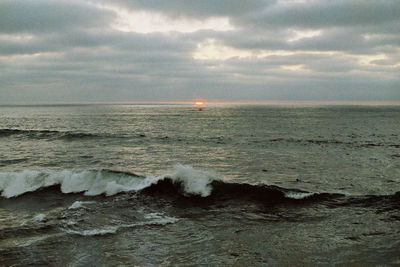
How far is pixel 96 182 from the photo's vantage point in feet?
50.3

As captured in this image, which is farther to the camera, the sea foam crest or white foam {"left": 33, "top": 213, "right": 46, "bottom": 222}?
the sea foam crest

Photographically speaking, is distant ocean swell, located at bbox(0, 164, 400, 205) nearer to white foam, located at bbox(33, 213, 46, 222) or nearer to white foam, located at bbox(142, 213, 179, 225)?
white foam, located at bbox(142, 213, 179, 225)

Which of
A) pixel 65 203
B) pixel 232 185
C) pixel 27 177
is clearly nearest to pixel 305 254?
pixel 232 185

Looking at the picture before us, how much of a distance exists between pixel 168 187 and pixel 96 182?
3.80m

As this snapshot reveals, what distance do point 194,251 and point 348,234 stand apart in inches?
191

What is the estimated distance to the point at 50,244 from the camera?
8594mm

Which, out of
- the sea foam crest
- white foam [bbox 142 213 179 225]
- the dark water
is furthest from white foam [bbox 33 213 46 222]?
white foam [bbox 142 213 179 225]

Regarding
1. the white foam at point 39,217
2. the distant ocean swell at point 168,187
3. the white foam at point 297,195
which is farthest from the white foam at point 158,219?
the white foam at point 297,195

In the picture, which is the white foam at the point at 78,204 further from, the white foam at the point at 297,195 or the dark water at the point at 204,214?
the white foam at the point at 297,195

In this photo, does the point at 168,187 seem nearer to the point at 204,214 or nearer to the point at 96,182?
the point at 96,182

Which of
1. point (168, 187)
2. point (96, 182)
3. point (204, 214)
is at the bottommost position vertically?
point (204, 214)

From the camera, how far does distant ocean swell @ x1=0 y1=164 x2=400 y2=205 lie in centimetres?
1325

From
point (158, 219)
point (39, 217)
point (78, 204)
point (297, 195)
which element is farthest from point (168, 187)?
point (297, 195)

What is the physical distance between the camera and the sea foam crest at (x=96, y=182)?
1448 cm
